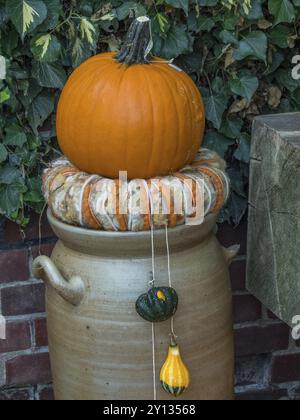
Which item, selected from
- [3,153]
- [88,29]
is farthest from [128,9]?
[3,153]

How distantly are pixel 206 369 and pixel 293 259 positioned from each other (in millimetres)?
307

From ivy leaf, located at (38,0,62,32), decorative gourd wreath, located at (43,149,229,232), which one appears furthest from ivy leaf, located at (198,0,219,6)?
decorative gourd wreath, located at (43,149,229,232)

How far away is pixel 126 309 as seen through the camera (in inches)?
62.7

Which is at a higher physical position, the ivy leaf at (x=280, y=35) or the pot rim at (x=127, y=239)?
the ivy leaf at (x=280, y=35)

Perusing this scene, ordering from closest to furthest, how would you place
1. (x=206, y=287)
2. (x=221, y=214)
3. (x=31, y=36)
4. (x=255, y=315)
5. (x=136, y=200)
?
1. (x=136, y=200)
2. (x=206, y=287)
3. (x=31, y=36)
4. (x=221, y=214)
5. (x=255, y=315)

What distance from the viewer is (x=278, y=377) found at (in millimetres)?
2258

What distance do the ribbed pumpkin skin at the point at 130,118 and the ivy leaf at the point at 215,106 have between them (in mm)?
297

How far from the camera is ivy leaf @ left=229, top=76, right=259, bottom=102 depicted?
1917mm

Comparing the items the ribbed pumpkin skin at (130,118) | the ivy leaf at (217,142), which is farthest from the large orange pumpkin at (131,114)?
the ivy leaf at (217,142)

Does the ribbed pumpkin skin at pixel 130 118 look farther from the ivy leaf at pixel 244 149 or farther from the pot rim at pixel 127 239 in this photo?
the ivy leaf at pixel 244 149

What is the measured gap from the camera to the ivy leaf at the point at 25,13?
1753 mm

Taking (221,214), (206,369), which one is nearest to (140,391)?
(206,369)

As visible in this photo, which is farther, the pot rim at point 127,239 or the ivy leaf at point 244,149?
the ivy leaf at point 244,149
